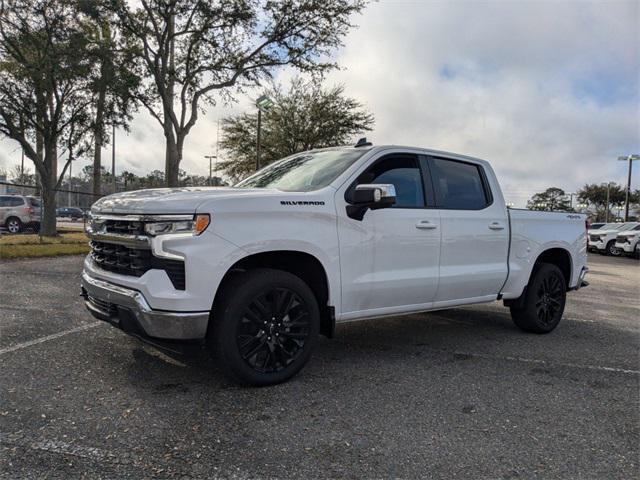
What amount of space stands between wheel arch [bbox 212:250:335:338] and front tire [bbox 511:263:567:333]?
270cm

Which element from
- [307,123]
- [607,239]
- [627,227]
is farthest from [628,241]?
[307,123]

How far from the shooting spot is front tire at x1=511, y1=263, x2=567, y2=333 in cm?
571

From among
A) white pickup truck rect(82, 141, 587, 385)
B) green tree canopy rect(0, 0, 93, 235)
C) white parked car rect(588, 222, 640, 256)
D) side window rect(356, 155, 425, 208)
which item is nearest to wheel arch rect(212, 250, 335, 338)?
white pickup truck rect(82, 141, 587, 385)

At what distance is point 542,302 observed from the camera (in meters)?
5.82

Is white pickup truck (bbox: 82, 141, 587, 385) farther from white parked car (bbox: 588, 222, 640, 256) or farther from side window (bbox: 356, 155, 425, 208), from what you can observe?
white parked car (bbox: 588, 222, 640, 256)

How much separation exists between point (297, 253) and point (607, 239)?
78.7 ft

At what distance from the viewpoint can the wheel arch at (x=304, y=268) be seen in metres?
3.82

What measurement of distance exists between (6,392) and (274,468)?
2.05m

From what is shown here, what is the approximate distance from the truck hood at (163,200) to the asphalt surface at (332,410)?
126cm

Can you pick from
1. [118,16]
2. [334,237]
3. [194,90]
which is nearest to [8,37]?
[118,16]

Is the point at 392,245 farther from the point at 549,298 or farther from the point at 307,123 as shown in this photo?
the point at 307,123

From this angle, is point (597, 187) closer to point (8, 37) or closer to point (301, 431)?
point (8, 37)

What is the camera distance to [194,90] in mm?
17750

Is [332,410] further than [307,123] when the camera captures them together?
No
